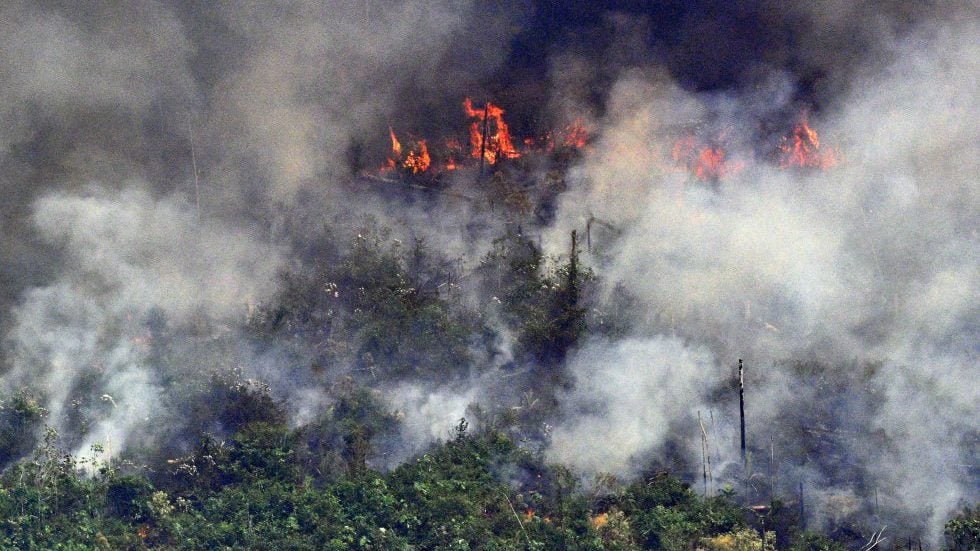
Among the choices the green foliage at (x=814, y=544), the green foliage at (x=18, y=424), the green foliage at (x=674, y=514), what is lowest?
the green foliage at (x=814, y=544)

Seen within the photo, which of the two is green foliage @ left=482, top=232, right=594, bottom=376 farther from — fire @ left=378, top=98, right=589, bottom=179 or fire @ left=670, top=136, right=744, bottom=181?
fire @ left=670, top=136, right=744, bottom=181

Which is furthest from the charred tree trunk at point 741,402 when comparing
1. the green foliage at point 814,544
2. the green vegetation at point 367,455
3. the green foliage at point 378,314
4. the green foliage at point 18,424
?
the green foliage at point 18,424

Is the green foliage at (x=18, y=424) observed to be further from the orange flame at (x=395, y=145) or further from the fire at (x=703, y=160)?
the fire at (x=703, y=160)

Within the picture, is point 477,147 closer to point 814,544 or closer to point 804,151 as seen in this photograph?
point 804,151

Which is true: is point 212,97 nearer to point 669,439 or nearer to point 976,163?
point 669,439

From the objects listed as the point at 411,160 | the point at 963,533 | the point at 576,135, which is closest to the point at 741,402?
the point at 963,533

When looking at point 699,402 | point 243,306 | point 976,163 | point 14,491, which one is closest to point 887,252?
point 976,163
